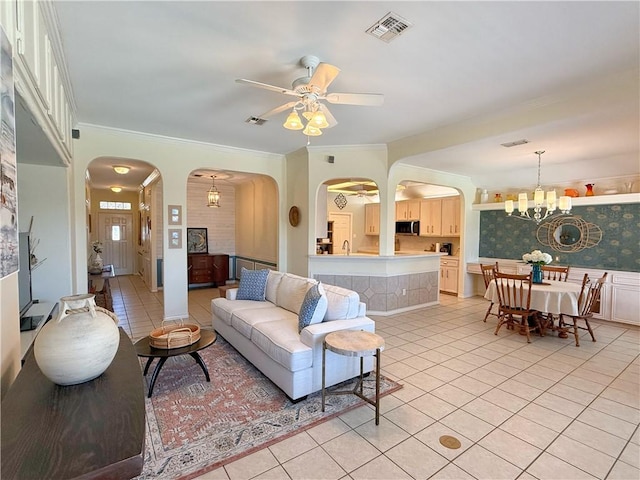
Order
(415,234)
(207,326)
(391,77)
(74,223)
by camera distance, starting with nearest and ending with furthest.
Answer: (391,77)
(74,223)
(207,326)
(415,234)

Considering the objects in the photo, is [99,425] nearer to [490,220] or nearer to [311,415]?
[311,415]

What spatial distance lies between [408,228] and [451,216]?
3.82ft

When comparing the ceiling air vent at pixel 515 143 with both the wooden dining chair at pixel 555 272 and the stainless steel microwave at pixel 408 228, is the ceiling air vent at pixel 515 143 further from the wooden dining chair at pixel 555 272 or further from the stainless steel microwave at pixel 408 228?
the stainless steel microwave at pixel 408 228

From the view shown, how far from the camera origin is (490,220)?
Answer: 7211 millimetres

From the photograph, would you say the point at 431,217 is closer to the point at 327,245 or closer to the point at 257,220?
the point at 327,245

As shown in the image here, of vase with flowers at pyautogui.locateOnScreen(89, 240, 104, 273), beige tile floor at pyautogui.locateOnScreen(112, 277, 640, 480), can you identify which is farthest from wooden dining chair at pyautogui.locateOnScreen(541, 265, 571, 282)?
vase with flowers at pyautogui.locateOnScreen(89, 240, 104, 273)

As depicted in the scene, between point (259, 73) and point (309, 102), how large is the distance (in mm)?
581

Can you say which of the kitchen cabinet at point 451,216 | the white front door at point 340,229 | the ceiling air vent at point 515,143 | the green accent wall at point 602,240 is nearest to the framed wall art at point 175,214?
the white front door at point 340,229

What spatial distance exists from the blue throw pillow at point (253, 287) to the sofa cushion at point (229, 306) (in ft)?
0.30

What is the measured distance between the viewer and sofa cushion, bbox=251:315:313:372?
8.80 feet

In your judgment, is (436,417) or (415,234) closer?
(436,417)

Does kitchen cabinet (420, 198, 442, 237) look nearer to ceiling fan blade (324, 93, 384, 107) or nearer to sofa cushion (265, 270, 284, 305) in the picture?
sofa cushion (265, 270, 284, 305)

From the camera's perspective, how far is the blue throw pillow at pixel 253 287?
168 inches

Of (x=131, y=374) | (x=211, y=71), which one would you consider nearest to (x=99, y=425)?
(x=131, y=374)
